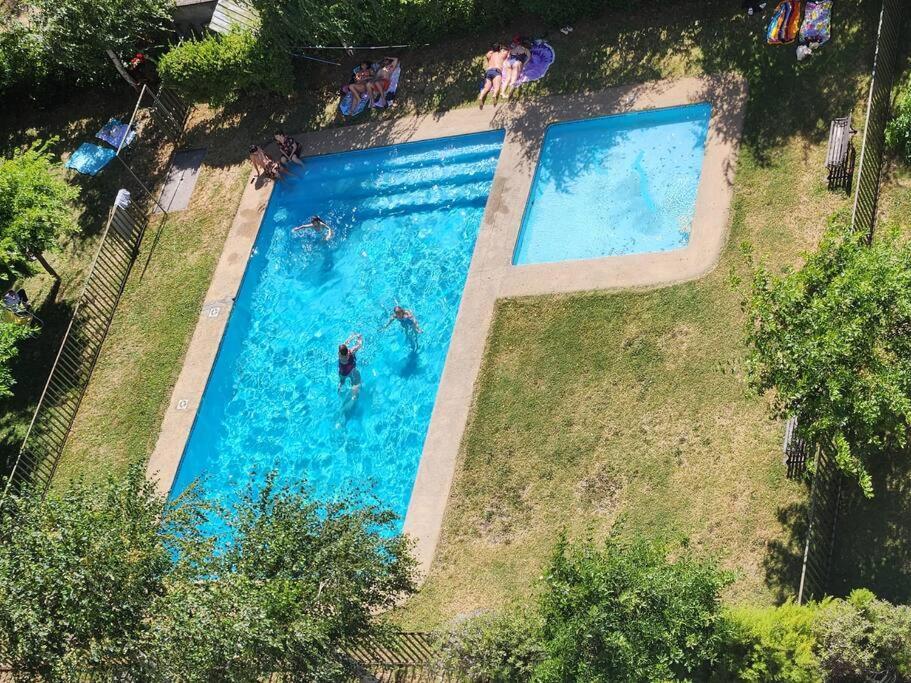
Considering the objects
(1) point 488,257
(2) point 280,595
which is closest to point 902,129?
(1) point 488,257

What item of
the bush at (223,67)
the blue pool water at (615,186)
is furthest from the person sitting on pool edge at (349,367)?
the bush at (223,67)

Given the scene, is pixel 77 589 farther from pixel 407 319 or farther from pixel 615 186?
pixel 615 186

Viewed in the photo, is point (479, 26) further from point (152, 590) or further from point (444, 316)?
point (152, 590)

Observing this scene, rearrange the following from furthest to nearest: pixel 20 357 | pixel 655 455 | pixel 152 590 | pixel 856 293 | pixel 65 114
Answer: pixel 65 114
pixel 20 357
pixel 655 455
pixel 152 590
pixel 856 293

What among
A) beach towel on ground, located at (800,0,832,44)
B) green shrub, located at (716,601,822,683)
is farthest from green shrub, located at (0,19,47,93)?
green shrub, located at (716,601,822,683)

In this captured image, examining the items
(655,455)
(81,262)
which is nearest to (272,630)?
(655,455)

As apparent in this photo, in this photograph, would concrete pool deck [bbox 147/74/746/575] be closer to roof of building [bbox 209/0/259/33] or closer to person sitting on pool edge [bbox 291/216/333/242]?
person sitting on pool edge [bbox 291/216/333/242]
